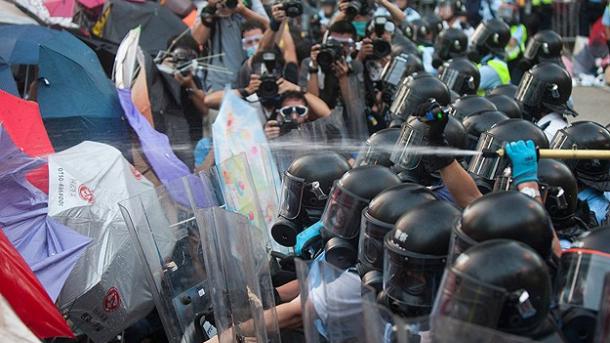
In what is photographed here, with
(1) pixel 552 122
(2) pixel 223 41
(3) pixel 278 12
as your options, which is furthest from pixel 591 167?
(2) pixel 223 41

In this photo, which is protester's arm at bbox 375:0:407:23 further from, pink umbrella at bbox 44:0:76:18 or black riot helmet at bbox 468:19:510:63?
pink umbrella at bbox 44:0:76:18

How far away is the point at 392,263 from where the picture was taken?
3.52 metres

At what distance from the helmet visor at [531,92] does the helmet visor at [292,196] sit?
86.9 inches

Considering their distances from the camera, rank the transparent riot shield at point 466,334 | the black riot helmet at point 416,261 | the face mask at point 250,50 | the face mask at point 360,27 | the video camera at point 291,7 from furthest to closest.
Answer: the face mask at point 250,50, the face mask at point 360,27, the video camera at point 291,7, the black riot helmet at point 416,261, the transparent riot shield at point 466,334

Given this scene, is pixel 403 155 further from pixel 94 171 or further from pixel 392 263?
pixel 94 171

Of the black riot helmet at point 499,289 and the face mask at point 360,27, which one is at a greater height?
the black riot helmet at point 499,289

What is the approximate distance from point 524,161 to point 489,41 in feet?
16.7

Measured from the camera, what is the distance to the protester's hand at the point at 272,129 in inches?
242

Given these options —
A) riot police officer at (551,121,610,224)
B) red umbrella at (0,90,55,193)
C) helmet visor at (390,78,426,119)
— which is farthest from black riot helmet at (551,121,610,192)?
red umbrella at (0,90,55,193)

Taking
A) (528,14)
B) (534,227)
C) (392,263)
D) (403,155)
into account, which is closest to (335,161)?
(403,155)

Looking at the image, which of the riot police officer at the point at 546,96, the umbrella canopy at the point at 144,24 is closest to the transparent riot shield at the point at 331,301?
the riot police officer at the point at 546,96

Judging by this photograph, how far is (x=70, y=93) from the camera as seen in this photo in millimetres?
Result: 6219

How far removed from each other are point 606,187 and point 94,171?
8.94 ft

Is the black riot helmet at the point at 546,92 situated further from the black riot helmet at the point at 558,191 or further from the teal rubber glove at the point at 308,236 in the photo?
the teal rubber glove at the point at 308,236
